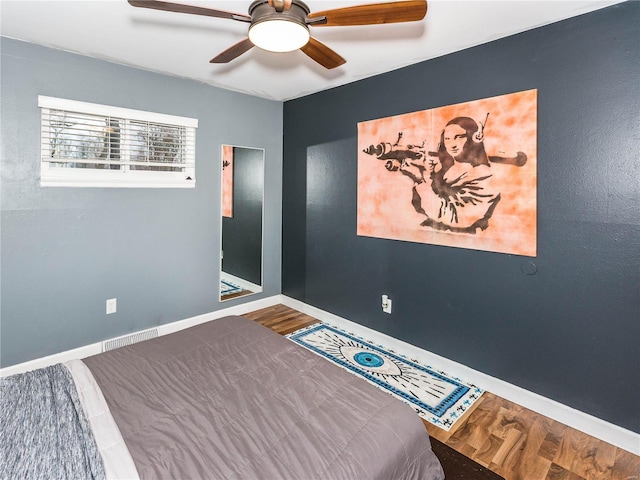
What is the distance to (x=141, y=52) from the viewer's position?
273cm

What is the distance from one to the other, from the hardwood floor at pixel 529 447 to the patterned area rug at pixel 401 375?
0.10m

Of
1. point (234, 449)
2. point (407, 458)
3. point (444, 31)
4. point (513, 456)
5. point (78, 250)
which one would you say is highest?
point (444, 31)

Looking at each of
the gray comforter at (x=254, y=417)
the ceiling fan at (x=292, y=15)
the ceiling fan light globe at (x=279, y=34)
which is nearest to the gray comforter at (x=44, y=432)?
the gray comforter at (x=254, y=417)

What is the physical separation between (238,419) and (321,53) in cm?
188

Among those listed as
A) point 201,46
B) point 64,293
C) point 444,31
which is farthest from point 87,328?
point 444,31

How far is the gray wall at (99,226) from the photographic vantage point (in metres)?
2.56

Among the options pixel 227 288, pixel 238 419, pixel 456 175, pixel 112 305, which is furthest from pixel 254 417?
pixel 227 288

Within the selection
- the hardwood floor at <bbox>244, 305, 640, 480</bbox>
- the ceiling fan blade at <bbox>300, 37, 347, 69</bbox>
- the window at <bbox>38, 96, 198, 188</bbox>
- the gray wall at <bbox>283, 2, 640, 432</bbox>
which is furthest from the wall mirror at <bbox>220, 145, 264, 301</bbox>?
the hardwood floor at <bbox>244, 305, 640, 480</bbox>

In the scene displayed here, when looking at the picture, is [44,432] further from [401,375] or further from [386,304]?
[386,304]

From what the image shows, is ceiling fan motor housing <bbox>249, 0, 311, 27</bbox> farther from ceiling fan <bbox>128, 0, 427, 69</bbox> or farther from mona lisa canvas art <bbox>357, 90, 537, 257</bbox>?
mona lisa canvas art <bbox>357, 90, 537, 257</bbox>

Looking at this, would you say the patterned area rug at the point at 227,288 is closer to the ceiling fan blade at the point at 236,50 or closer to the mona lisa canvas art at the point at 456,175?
the mona lisa canvas art at the point at 456,175

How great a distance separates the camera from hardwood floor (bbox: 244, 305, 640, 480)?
5.99ft

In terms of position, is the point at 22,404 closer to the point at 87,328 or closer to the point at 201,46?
the point at 87,328

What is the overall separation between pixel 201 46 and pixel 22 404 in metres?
2.47
